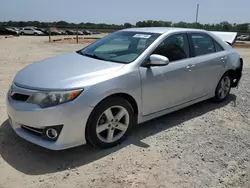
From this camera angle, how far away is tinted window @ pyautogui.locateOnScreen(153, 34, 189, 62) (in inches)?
151

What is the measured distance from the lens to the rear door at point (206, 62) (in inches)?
172

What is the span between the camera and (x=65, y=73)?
3.21m

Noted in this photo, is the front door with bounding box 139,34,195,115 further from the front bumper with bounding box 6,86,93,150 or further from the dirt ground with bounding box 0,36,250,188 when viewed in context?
the front bumper with bounding box 6,86,93,150

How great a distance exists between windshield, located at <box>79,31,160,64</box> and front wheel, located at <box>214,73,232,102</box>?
1975 mm

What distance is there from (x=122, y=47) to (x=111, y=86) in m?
1.17

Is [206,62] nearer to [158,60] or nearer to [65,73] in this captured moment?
[158,60]

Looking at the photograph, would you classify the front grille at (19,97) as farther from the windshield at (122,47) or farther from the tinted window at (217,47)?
the tinted window at (217,47)

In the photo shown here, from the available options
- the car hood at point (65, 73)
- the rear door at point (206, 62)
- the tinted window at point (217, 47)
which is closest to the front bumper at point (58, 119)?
the car hood at point (65, 73)

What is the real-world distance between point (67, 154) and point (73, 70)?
107 cm

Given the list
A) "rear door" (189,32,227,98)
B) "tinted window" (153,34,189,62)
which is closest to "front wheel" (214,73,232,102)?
"rear door" (189,32,227,98)

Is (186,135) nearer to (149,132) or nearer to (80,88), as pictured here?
(149,132)

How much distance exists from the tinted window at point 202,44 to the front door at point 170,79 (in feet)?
0.82

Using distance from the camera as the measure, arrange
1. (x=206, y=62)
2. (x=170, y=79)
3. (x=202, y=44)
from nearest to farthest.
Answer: (x=170, y=79)
(x=206, y=62)
(x=202, y=44)

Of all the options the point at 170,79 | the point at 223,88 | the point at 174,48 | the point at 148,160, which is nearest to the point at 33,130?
the point at 148,160
